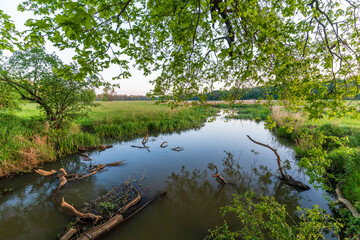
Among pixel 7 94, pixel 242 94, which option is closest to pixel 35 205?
pixel 7 94

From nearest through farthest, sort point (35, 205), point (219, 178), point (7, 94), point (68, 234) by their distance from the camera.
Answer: point (68, 234), point (35, 205), point (219, 178), point (7, 94)

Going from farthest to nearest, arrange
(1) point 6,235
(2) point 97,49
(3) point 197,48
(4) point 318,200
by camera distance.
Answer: (4) point 318,200 < (3) point 197,48 < (1) point 6,235 < (2) point 97,49

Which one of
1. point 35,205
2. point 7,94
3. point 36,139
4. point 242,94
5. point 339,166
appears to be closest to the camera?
point 35,205

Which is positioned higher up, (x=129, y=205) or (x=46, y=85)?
(x=46, y=85)

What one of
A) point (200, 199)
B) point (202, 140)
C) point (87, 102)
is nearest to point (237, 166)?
point (200, 199)

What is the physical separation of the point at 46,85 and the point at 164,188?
29.4ft

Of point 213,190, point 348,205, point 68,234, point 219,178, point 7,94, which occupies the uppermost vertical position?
point 7,94

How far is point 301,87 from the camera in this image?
3484mm

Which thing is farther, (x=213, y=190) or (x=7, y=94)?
(x=7, y=94)

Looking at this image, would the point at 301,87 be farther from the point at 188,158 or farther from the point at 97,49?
the point at 188,158

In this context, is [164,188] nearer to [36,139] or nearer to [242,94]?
[242,94]

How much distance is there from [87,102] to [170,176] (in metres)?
7.64

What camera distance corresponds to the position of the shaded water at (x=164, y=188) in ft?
13.3

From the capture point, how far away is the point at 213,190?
19.5 feet
